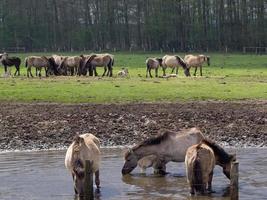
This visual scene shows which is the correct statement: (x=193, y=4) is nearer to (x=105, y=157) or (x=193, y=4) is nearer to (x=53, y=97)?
(x=53, y=97)

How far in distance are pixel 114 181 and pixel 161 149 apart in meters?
1.48

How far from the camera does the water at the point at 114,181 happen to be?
45.0 ft

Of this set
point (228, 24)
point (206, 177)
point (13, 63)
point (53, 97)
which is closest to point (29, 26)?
point (228, 24)

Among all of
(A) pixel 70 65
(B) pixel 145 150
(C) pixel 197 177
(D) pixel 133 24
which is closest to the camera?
(C) pixel 197 177

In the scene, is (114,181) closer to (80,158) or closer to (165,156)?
(165,156)

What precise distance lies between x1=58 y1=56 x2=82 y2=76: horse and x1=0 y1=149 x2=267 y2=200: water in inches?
962

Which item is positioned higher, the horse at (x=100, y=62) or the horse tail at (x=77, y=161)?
the horse at (x=100, y=62)

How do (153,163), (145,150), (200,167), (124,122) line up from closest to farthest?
(200,167) → (145,150) → (153,163) → (124,122)

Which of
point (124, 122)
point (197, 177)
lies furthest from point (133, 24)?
point (197, 177)

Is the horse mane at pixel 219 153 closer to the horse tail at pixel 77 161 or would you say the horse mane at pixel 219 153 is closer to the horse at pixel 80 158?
the horse at pixel 80 158

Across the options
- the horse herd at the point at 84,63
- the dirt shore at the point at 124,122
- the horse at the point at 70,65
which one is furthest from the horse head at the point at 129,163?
the horse at the point at 70,65

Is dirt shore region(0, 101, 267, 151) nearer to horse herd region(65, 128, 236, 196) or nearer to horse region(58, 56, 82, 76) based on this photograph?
horse herd region(65, 128, 236, 196)

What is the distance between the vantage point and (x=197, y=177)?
12.8 m

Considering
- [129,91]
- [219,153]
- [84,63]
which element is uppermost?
[84,63]
